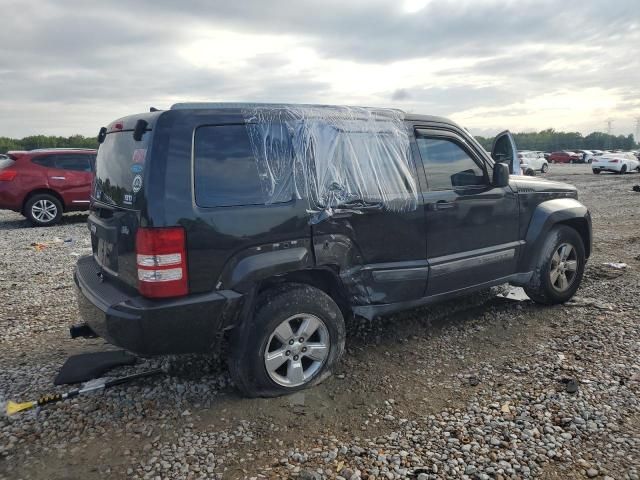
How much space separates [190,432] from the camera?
302 cm

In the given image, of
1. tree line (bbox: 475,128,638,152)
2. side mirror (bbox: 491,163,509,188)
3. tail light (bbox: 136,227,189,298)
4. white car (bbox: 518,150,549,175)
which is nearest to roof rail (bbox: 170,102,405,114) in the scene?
tail light (bbox: 136,227,189,298)

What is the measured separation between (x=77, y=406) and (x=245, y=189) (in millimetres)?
1846

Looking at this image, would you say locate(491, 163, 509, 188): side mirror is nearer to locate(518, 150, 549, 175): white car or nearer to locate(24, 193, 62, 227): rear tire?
locate(24, 193, 62, 227): rear tire

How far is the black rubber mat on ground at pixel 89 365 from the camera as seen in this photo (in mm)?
3646

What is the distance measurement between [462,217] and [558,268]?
1.54 meters

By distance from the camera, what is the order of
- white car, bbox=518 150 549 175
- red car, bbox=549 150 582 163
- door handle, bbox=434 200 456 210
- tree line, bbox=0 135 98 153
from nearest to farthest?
door handle, bbox=434 200 456 210
white car, bbox=518 150 549 175
tree line, bbox=0 135 98 153
red car, bbox=549 150 582 163

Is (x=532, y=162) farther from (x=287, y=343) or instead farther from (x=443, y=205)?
(x=287, y=343)

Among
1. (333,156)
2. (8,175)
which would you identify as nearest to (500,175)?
(333,156)

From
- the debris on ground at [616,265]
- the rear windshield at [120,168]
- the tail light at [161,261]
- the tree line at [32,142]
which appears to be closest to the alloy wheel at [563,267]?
the debris on ground at [616,265]

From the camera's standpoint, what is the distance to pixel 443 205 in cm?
405

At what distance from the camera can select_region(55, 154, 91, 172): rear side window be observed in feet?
36.8

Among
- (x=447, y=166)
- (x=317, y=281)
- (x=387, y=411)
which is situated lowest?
(x=387, y=411)

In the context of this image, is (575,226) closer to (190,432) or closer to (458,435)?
(458,435)

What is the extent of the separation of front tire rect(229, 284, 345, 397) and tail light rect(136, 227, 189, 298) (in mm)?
549
